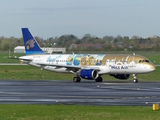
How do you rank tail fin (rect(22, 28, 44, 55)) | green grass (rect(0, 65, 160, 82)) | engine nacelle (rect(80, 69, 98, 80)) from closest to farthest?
engine nacelle (rect(80, 69, 98, 80))
green grass (rect(0, 65, 160, 82))
tail fin (rect(22, 28, 44, 55))

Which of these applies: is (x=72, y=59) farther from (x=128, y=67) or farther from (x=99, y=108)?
(x=99, y=108)

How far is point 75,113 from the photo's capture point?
21.8 metres

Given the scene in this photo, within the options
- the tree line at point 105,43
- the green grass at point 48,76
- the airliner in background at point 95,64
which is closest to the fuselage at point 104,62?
the airliner in background at point 95,64

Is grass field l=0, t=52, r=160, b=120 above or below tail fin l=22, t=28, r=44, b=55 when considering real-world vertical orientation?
below

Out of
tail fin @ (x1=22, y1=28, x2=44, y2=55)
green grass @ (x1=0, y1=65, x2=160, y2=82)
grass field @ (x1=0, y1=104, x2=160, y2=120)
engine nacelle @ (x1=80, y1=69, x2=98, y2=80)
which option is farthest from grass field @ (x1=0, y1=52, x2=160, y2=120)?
tail fin @ (x1=22, y1=28, x2=44, y2=55)

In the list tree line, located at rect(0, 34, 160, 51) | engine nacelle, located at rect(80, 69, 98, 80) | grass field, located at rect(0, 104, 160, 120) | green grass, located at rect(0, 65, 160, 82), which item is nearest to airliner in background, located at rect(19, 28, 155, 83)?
engine nacelle, located at rect(80, 69, 98, 80)

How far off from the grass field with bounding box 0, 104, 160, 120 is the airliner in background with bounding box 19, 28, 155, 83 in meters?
26.0

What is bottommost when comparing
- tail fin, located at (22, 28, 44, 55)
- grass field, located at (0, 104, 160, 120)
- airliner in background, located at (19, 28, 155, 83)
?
grass field, located at (0, 104, 160, 120)

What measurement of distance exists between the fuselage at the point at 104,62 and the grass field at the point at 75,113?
26.0m

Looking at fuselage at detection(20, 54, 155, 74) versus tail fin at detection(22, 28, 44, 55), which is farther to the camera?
tail fin at detection(22, 28, 44, 55)

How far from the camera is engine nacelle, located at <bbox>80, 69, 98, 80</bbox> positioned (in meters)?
50.1

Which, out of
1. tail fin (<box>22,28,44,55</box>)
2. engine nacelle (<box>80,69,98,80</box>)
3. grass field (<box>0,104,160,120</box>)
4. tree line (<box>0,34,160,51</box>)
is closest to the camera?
grass field (<box>0,104,160,120</box>)

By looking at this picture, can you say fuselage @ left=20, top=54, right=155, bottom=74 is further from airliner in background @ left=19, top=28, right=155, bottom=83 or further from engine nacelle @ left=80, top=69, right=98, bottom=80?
engine nacelle @ left=80, top=69, right=98, bottom=80

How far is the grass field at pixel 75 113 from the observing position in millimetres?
20453
